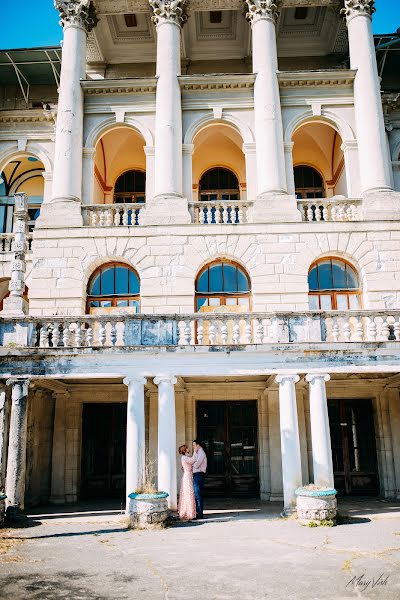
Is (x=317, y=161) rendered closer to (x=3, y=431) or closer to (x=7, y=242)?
(x=7, y=242)

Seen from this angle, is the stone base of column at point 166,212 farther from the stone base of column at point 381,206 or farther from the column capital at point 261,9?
the column capital at point 261,9

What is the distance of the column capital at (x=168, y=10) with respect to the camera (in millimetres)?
22516

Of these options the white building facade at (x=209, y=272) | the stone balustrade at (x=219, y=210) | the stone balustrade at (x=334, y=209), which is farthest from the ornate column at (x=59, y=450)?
the stone balustrade at (x=334, y=209)

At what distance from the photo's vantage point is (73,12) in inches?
893

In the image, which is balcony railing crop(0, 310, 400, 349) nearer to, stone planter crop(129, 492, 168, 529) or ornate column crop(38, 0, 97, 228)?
stone planter crop(129, 492, 168, 529)

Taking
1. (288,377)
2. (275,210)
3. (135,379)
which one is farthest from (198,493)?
(275,210)

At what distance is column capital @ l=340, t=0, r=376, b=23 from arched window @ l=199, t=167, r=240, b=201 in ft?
26.2

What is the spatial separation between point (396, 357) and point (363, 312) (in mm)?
1483

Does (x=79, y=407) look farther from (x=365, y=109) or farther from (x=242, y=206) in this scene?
(x=365, y=109)

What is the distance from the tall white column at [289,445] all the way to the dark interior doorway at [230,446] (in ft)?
16.2

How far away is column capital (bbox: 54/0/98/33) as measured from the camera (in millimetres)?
22641

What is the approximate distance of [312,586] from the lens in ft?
26.2

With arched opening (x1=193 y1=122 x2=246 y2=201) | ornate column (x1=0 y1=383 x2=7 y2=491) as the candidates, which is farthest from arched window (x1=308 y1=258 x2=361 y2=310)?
ornate column (x1=0 y1=383 x2=7 y2=491)

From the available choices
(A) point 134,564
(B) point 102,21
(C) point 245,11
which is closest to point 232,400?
(A) point 134,564
